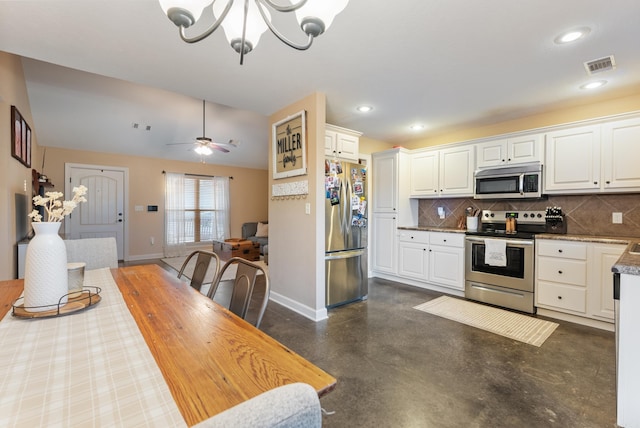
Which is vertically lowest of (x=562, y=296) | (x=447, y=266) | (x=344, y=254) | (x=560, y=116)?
(x=562, y=296)

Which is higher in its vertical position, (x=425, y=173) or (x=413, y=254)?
(x=425, y=173)

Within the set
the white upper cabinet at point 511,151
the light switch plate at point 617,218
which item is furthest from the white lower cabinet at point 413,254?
the light switch plate at point 617,218

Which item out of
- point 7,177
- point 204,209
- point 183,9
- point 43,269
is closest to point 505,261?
point 183,9

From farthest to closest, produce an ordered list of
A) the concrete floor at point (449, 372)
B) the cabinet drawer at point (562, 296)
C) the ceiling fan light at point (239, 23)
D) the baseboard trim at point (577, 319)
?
1. the cabinet drawer at point (562, 296)
2. the baseboard trim at point (577, 319)
3. the concrete floor at point (449, 372)
4. the ceiling fan light at point (239, 23)

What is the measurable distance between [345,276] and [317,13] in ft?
9.21

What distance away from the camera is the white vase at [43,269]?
3.70ft

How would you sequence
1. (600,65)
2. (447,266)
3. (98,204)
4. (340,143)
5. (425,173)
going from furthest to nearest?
(98,204) → (425,173) → (447,266) → (340,143) → (600,65)

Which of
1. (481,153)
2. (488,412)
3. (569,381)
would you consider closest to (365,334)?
(488,412)

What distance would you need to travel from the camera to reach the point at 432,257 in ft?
13.1

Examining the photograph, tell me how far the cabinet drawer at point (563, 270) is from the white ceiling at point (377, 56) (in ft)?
5.86

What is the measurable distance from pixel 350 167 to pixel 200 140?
102 inches

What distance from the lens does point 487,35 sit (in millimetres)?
2029

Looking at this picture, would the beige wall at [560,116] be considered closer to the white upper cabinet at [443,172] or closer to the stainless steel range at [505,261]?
the white upper cabinet at [443,172]

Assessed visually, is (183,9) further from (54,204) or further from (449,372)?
(449,372)
